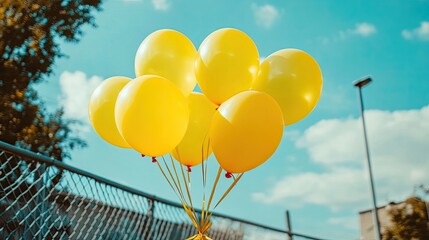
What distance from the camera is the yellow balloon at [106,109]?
2.86 m

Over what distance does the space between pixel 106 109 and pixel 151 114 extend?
1.82 ft

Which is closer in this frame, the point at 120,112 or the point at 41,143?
the point at 120,112

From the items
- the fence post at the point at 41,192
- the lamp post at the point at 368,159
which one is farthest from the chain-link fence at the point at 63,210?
the lamp post at the point at 368,159

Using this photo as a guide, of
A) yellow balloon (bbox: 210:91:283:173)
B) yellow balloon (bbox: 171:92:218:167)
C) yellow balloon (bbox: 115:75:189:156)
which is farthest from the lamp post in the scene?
yellow balloon (bbox: 115:75:189:156)

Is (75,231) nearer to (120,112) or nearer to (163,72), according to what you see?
(120,112)

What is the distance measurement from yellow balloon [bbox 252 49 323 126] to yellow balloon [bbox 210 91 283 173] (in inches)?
11.7

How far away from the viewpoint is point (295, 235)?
4.93 meters

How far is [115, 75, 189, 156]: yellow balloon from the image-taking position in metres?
2.42

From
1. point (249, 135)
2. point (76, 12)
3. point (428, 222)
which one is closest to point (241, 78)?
point (249, 135)

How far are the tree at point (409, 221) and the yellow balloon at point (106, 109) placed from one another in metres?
12.3

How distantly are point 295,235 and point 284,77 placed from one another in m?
2.74

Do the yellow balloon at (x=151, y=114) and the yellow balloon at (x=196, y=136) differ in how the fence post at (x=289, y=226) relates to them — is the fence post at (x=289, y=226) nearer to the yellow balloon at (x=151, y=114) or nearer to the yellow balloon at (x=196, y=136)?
the yellow balloon at (x=196, y=136)

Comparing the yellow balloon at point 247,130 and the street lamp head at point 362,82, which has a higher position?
the street lamp head at point 362,82

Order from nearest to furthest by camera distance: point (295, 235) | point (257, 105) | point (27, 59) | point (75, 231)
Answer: point (257, 105) < point (75, 231) < point (295, 235) < point (27, 59)
